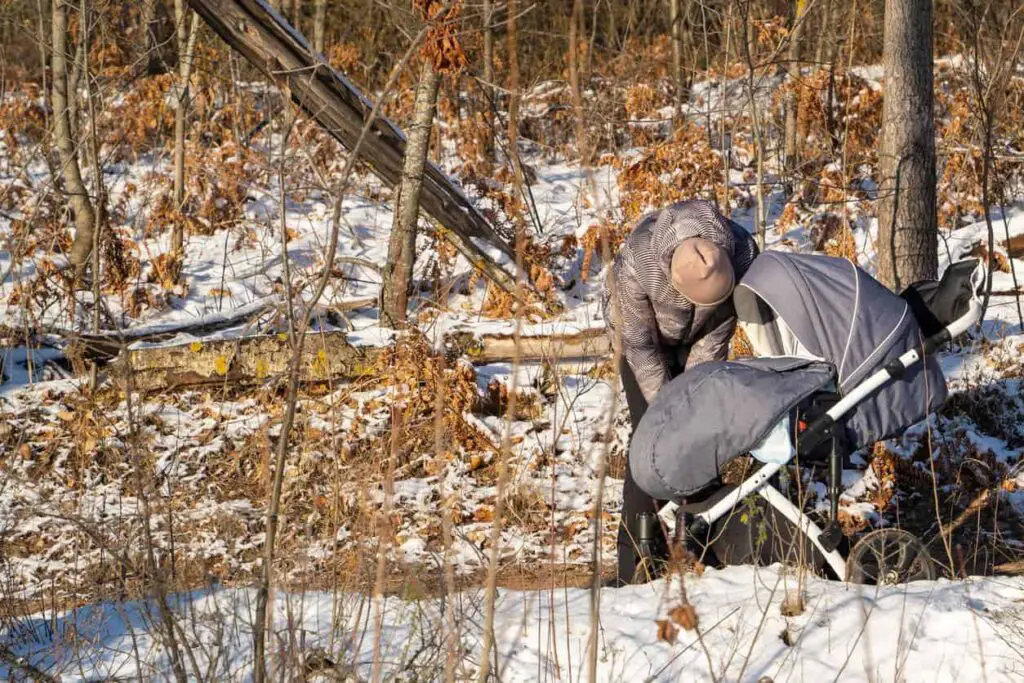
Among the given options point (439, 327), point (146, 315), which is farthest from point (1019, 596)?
point (146, 315)

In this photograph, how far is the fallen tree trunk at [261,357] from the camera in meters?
6.95

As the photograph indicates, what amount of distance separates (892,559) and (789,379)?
0.98 meters

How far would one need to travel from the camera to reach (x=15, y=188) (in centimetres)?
959

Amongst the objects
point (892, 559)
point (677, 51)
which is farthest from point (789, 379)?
point (677, 51)

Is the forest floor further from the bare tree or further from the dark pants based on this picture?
the bare tree

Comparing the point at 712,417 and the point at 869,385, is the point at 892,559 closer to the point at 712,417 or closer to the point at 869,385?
the point at 869,385

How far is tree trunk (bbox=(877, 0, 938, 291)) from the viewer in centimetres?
616

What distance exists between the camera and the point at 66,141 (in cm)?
686

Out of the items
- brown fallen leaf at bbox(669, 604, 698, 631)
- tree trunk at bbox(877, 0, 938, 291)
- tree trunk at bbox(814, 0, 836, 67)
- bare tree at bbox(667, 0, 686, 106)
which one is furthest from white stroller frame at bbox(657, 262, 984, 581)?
bare tree at bbox(667, 0, 686, 106)

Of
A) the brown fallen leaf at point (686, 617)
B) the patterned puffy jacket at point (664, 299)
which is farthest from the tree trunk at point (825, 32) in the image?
the brown fallen leaf at point (686, 617)

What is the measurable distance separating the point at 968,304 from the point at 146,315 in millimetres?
6410

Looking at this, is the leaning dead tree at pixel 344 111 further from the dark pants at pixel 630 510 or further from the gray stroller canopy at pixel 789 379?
the gray stroller canopy at pixel 789 379

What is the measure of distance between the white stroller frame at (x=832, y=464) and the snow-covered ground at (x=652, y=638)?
203 mm

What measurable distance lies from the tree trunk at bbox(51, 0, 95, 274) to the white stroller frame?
14.3 ft
